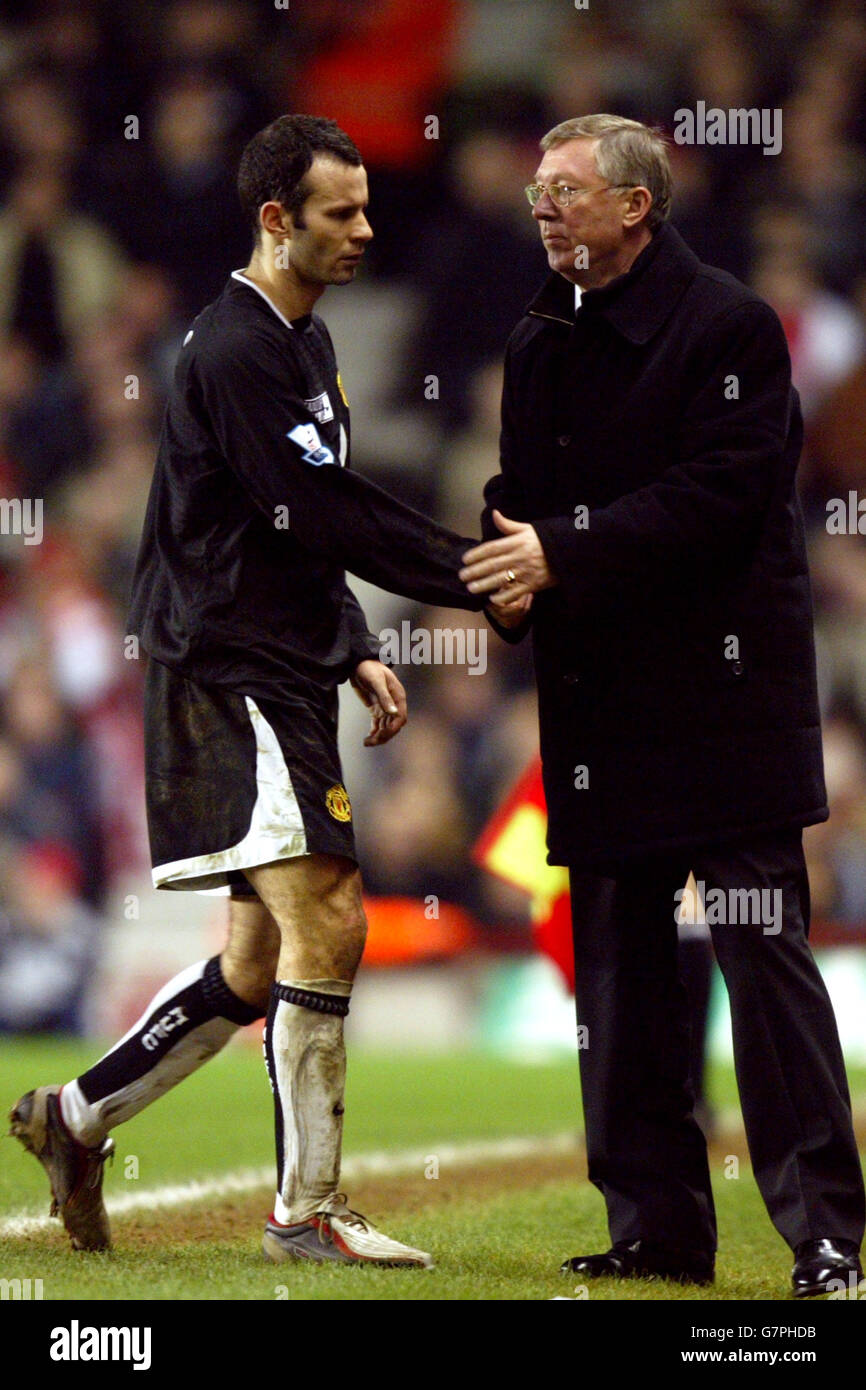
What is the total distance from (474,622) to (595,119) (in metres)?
6.75

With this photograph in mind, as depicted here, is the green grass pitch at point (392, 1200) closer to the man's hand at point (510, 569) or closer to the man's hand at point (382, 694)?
the man's hand at point (382, 694)

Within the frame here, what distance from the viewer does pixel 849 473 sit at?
1186 cm

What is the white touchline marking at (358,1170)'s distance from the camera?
544 cm

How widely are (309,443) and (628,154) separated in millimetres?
887

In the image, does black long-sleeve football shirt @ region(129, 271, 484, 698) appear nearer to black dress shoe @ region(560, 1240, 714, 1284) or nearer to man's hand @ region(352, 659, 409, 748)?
man's hand @ region(352, 659, 409, 748)

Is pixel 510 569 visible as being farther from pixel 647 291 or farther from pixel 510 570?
pixel 647 291

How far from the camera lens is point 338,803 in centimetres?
445

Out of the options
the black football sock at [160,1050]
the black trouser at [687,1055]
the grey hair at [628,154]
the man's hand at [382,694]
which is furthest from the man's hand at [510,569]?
the black football sock at [160,1050]

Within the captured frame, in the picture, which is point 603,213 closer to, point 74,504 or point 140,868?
point 140,868

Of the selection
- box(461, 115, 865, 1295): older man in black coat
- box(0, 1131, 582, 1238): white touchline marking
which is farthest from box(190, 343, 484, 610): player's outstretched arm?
box(0, 1131, 582, 1238): white touchline marking

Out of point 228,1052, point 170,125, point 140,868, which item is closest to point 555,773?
point 228,1052

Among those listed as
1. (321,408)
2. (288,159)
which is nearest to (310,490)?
(321,408)

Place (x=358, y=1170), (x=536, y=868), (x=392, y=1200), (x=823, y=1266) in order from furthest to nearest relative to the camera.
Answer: (x=536, y=868) → (x=358, y=1170) → (x=392, y=1200) → (x=823, y=1266)

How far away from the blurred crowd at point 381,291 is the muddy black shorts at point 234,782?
20.1ft
